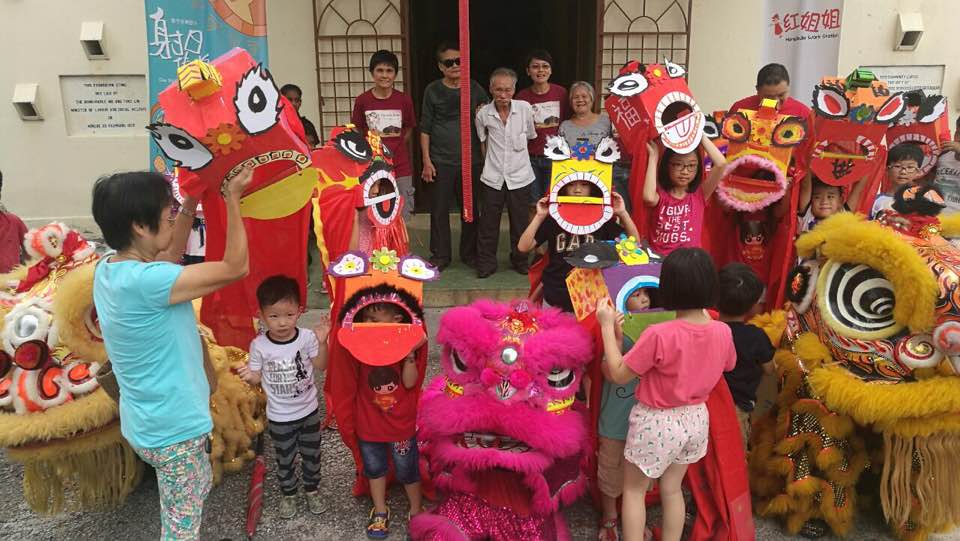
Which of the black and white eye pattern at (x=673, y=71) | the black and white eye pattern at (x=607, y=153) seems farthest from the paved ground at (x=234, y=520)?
the black and white eye pattern at (x=673, y=71)

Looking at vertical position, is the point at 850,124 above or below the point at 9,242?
above

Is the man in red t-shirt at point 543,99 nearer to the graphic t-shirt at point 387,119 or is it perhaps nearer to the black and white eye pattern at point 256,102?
the graphic t-shirt at point 387,119

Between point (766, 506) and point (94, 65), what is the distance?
6.73 metres

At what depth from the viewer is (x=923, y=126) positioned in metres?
4.16

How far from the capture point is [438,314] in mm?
5359

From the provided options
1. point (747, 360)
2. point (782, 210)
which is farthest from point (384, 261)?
point (782, 210)

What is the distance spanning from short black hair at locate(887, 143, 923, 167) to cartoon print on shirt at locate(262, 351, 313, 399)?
12.0ft

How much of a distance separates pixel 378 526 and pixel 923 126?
3998 mm

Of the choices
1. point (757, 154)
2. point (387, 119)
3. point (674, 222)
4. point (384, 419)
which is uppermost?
point (387, 119)

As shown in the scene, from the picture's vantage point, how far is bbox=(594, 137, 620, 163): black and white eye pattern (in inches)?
119

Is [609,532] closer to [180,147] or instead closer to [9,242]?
[180,147]

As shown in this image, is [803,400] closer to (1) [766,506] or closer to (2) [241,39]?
(1) [766,506]

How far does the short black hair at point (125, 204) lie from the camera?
2.01 metres

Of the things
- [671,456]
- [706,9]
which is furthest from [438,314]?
[706,9]
